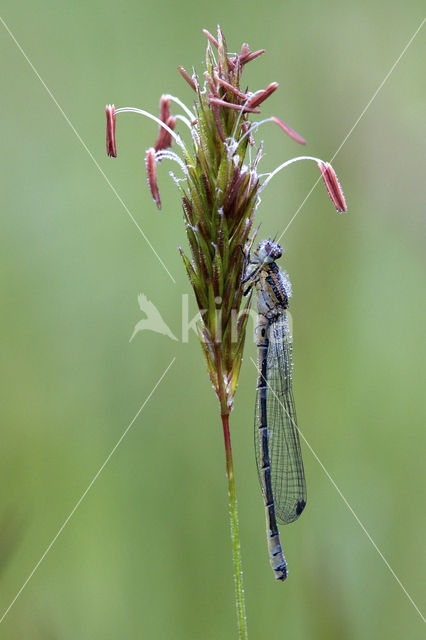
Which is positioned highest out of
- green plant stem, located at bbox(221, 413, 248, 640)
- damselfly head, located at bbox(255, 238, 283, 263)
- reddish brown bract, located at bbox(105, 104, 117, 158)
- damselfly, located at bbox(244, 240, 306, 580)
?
reddish brown bract, located at bbox(105, 104, 117, 158)

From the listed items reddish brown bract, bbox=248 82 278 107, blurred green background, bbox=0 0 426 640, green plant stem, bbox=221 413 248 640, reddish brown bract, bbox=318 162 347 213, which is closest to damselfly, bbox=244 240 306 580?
blurred green background, bbox=0 0 426 640

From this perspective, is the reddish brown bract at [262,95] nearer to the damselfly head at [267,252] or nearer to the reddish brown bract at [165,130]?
the reddish brown bract at [165,130]

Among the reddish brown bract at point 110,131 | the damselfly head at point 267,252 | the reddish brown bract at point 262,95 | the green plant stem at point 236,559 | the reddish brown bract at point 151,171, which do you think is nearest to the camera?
the green plant stem at point 236,559

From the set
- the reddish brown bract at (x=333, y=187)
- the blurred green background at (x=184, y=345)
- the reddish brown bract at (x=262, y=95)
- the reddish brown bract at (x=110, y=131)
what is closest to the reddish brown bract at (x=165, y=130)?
the reddish brown bract at (x=110, y=131)

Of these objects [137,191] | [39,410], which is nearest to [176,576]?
[39,410]

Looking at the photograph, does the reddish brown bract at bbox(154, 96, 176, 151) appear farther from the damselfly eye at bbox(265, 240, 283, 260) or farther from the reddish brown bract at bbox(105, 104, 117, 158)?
the damselfly eye at bbox(265, 240, 283, 260)

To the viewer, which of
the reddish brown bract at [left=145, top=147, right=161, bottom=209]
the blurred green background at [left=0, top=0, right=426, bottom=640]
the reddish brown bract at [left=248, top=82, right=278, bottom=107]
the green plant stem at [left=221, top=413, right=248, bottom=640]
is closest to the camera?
the green plant stem at [left=221, top=413, right=248, bottom=640]

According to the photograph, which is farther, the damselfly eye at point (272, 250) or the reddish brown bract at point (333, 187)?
the damselfly eye at point (272, 250)

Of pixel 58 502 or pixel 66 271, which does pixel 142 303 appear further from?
pixel 58 502
